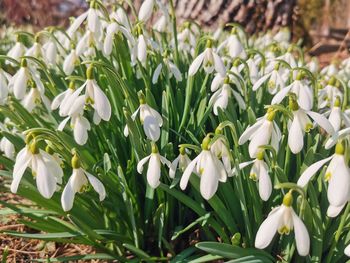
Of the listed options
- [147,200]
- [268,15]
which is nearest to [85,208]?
[147,200]

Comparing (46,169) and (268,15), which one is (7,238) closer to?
(46,169)

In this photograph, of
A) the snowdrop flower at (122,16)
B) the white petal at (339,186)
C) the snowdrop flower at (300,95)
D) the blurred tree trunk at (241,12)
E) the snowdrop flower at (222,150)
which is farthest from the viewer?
the blurred tree trunk at (241,12)

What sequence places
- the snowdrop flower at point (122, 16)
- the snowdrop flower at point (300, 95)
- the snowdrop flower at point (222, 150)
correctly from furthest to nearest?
the snowdrop flower at point (122, 16) < the snowdrop flower at point (300, 95) < the snowdrop flower at point (222, 150)

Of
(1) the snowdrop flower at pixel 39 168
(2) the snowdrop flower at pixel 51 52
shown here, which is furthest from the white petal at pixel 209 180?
(2) the snowdrop flower at pixel 51 52

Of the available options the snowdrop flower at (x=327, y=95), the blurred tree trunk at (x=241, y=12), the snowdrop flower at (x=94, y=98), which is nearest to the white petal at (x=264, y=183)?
the snowdrop flower at (x=94, y=98)

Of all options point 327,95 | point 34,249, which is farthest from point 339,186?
point 34,249

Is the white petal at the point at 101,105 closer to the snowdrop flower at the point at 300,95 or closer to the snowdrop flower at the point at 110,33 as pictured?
the snowdrop flower at the point at 110,33

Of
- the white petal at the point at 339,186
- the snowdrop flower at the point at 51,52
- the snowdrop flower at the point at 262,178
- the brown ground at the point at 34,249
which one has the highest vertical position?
the snowdrop flower at the point at 51,52

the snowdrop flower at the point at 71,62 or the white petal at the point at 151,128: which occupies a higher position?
the snowdrop flower at the point at 71,62

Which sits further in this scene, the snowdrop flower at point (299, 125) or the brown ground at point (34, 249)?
the brown ground at point (34, 249)

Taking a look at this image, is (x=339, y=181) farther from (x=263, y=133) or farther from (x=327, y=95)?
(x=327, y=95)
